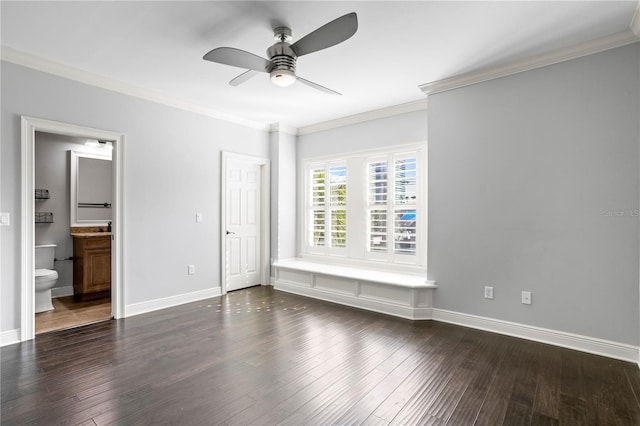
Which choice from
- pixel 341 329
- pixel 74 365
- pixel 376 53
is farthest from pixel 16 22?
pixel 341 329

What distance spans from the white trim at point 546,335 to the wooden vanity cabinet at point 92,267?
441 cm

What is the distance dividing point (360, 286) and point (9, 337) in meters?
3.55

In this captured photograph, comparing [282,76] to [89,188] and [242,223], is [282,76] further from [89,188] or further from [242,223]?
[89,188]

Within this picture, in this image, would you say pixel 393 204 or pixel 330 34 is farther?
pixel 393 204

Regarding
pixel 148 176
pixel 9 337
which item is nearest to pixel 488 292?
pixel 148 176

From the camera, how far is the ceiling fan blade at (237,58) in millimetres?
2375

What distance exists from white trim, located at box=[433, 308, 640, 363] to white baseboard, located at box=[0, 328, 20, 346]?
412cm

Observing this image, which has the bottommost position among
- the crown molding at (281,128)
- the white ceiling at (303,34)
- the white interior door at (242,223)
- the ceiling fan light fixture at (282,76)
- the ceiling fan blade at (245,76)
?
the white interior door at (242,223)

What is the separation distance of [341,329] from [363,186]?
2.21m

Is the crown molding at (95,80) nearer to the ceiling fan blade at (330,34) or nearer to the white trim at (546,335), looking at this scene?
the ceiling fan blade at (330,34)

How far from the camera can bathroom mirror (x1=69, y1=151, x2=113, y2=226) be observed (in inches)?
193

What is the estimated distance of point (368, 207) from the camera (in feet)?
16.0

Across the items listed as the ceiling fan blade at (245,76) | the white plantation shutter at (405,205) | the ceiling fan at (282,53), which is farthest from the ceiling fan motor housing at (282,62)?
the white plantation shutter at (405,205)

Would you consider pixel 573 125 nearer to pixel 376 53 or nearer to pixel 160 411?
pixel 376 53
